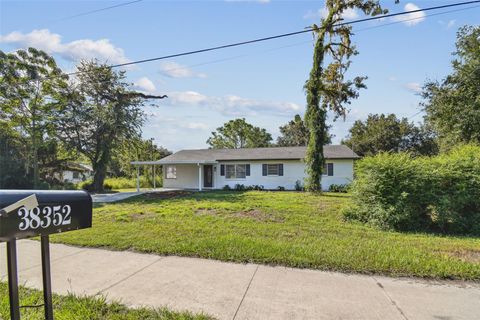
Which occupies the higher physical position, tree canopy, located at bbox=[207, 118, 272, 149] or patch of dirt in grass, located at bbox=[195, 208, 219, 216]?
tree canopy, located at bbox=[207, 118, 272, 149]

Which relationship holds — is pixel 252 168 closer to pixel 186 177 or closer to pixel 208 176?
pixel 208 176

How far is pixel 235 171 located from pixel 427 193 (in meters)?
16.9

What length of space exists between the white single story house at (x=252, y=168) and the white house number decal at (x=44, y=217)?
20.4 m

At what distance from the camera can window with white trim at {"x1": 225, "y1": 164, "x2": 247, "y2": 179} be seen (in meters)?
24.4

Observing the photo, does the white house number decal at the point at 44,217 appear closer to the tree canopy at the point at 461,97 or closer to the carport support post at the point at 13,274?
the carport support post at the point at 13,274

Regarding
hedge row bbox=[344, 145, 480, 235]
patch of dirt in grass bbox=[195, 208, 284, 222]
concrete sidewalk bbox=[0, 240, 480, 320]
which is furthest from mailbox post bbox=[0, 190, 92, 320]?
hedge row bbox=[344, 145, 480, 235]

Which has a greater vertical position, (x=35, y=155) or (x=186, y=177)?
(x=35, y=155)

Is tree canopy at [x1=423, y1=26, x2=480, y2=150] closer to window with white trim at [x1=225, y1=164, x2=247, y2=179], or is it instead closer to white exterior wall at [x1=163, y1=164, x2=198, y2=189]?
window with white trim at [x1=225, y1=164, x2=247, y2=179]

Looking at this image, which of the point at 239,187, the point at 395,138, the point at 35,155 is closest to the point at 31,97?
the point at 35,155

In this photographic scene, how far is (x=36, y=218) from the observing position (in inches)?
93.8

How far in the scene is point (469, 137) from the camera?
18031 mm

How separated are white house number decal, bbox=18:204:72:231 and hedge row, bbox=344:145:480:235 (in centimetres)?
819

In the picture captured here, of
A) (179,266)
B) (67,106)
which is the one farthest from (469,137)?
(67,106)

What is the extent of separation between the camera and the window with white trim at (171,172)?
27.0 m
